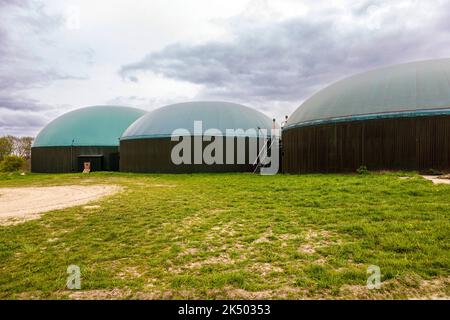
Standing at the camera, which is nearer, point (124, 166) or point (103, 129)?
point (124, 166)

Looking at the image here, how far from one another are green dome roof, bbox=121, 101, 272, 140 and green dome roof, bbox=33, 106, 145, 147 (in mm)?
8094

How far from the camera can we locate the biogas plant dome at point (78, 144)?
37.2m

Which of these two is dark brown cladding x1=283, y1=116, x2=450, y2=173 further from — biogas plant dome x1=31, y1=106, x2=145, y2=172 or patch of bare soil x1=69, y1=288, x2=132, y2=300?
biogas plant dome x1=31, y1=106, x2=145, y2=172

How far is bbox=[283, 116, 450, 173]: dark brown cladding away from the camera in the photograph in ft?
50.6

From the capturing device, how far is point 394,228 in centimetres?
596

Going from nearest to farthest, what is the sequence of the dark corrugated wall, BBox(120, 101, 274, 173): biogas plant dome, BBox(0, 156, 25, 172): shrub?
BBox(120, 101, 274, 173): biogas plant dome
the dark corrugated wall
BBox(0, 156, 25, 172): shrub

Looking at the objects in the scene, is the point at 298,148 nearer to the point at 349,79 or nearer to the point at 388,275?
the point at 349,79

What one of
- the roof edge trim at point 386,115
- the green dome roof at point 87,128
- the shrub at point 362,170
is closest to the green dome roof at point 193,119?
the green dome roof at point 87,128

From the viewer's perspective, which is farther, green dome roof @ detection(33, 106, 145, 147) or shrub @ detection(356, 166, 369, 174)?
green dome roof @ detection(33, 106, 145, 147)

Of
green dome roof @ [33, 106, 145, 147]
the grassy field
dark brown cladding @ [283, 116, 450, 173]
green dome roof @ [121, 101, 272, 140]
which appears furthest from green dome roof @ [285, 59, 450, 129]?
green dome roof @ [33, 106, 145, 147]

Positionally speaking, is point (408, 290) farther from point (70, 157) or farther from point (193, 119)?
point (70, 157)
